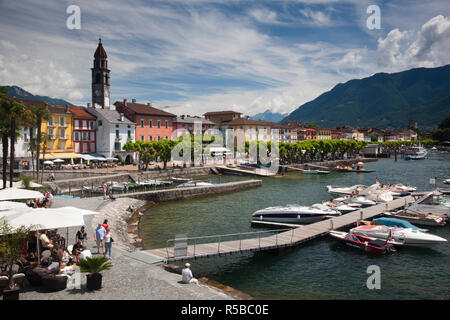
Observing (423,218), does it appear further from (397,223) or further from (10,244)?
(10,244)

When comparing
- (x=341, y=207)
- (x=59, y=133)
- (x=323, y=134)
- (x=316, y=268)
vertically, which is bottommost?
(x=316, y=268)

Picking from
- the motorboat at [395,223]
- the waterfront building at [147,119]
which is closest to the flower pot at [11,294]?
the motorboat at [395,223]

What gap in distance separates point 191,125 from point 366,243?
81145 millimetres

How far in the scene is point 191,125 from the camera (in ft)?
328

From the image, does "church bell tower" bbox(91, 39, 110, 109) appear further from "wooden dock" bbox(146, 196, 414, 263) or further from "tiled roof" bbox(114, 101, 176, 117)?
"wooden dock" bbox(146, 196, 414, 263)

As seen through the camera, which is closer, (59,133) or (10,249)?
(10,249)

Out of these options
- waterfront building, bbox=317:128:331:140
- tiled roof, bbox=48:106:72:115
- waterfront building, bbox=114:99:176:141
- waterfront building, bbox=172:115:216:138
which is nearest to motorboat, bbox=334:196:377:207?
waterfront building, bbox=114:99:176:141

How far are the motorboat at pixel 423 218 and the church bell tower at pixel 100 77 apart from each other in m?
81.1

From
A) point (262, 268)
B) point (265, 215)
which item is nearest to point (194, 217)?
point (265, 215)

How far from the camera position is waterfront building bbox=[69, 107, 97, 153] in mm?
73438

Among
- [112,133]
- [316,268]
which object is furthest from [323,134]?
[316,268]

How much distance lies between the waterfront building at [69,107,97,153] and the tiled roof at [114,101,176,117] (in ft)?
32.7
